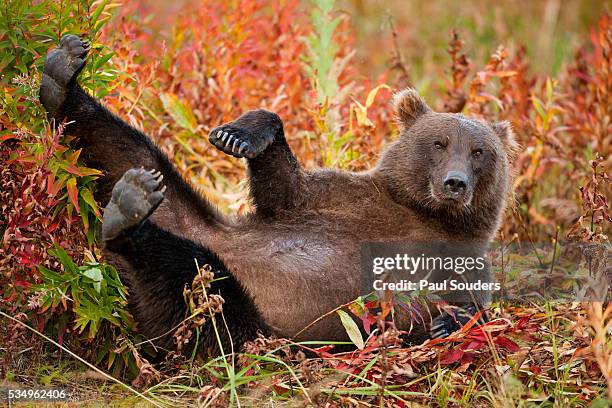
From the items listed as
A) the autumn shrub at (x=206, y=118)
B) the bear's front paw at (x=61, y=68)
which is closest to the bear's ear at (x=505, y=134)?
the autumn shrub at (x=206, y=118)

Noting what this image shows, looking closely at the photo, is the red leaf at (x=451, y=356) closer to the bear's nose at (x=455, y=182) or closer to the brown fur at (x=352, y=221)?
the brown fur at (x=352, y=221)

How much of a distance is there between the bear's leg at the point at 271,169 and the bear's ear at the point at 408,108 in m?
0.86

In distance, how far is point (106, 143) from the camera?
4910 millimetres

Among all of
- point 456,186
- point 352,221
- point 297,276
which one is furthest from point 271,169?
point 456,186

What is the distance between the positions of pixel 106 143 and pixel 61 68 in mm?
583

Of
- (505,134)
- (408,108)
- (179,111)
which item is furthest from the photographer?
(179,111)

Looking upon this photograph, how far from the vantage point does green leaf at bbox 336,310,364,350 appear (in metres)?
4.39

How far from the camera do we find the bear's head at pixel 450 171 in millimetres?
5297

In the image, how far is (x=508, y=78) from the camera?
25.5ft

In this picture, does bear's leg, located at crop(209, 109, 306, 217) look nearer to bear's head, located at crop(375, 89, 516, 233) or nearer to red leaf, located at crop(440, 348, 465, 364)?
bear's head, located at crop(375, 89, 516, 233)

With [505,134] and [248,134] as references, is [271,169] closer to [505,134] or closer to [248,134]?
[248,134]

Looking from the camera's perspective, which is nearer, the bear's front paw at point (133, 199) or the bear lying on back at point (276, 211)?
the bear's front paw at point (133, 199)

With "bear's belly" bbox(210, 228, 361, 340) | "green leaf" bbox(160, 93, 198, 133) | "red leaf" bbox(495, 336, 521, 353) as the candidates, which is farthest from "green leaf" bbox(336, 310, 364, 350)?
"green leaf" bbox(160, 93, 198, 133)

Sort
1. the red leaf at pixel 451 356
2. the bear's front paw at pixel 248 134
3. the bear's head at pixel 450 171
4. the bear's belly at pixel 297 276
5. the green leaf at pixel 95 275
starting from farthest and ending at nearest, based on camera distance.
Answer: the bear's head at pixel 450 171 < the bear's front paw at pixel 248 134 < the bear's belly at pixel 297 276 < the green leaf at pixel 95 275 < the red leaf at pixel 451 356
